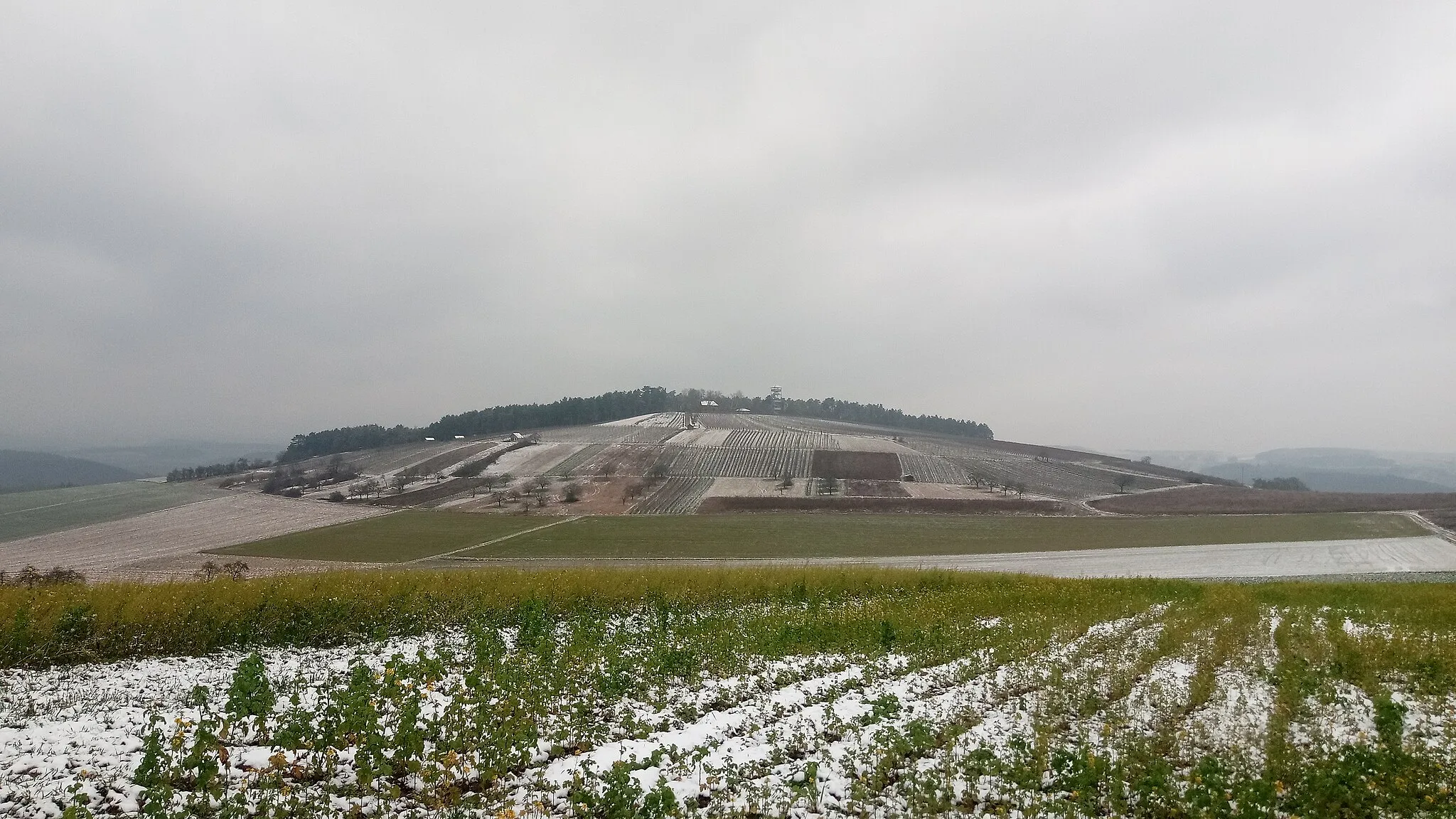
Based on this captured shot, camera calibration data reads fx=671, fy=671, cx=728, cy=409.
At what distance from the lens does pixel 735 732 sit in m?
9.35

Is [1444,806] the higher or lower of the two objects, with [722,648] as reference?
higher

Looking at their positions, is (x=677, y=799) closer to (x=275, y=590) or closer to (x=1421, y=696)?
(x=1421, y=696)

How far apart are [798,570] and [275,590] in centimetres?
1706

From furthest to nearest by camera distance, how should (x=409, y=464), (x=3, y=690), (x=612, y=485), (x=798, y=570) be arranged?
1. (x=409, y=464)
2. (x=612, y=485)
3. (x=798, y=570)
4. (x=3, y=690)

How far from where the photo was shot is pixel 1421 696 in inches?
406

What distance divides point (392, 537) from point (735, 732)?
58283 millimetres

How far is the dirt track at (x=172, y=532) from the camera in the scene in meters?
52.8

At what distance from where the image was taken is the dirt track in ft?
173

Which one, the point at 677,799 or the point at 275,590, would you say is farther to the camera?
the point at 275,590

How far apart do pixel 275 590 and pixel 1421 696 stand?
22.8 meters

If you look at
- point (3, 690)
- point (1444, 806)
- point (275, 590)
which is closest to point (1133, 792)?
point (1444, 806)

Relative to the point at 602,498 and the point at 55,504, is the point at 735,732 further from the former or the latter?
the point at 55,504

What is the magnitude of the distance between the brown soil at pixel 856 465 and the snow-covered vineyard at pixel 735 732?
7650cm

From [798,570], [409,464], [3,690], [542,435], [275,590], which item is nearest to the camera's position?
[3,690]
